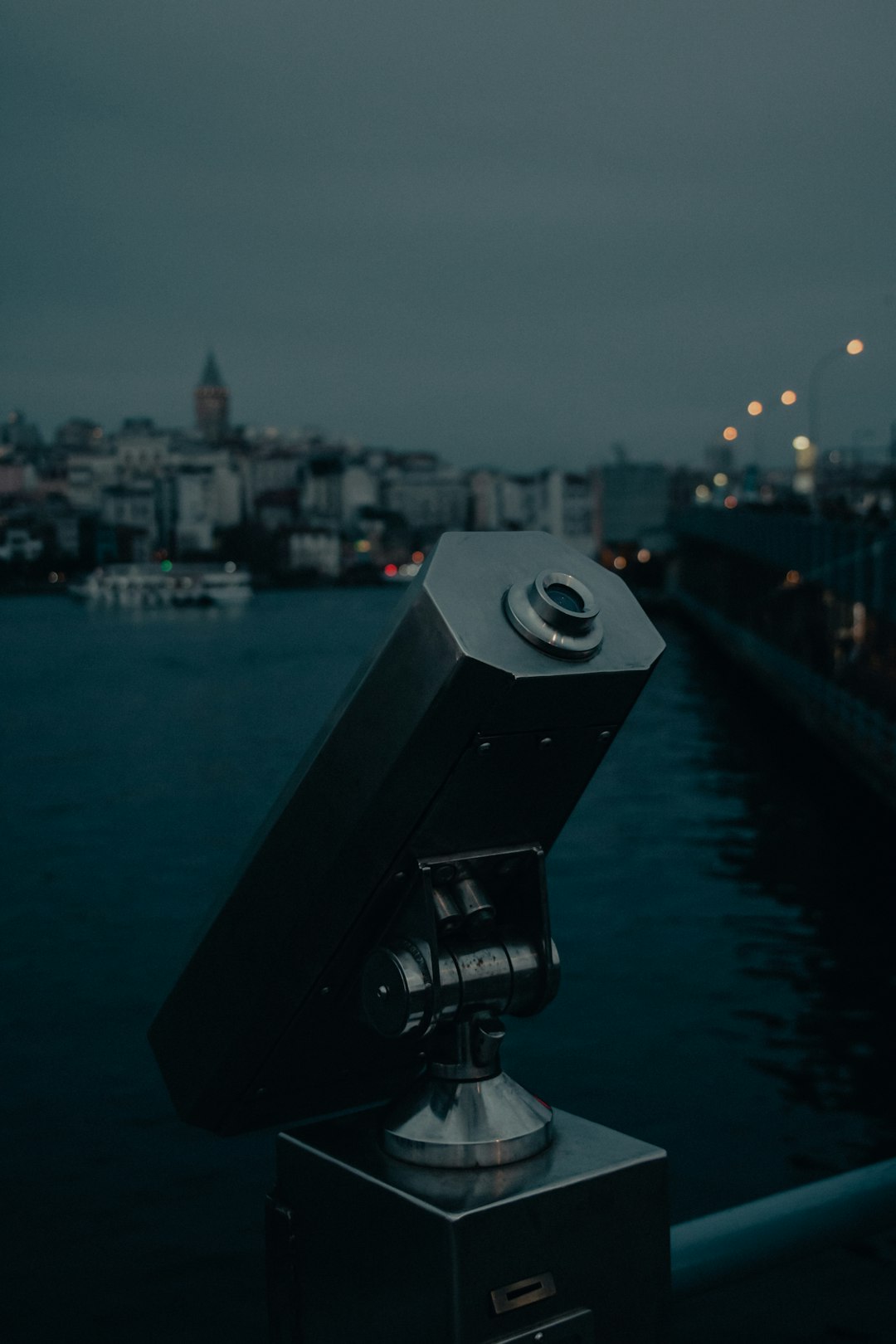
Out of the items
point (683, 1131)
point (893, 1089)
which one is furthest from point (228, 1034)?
point (893, 1089)

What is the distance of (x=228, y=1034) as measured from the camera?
1.08 meters

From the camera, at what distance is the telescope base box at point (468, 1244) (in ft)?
3.10

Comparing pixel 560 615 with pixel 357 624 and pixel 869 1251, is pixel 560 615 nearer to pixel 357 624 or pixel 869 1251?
pixel 869 1251

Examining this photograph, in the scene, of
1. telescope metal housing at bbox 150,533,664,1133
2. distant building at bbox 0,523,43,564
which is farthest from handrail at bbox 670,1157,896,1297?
distant building at bbox 0,523,43,564

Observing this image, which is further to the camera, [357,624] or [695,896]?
[357,624]

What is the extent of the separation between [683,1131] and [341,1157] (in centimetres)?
936

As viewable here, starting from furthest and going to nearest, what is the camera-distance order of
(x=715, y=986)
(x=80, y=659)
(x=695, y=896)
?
(x=80, y=659), (x=695, y=896), (x=715, y=986)

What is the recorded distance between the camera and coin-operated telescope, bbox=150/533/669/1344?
0.94 m

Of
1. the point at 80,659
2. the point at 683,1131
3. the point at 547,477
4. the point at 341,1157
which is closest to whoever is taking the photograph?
the point at 341,1157

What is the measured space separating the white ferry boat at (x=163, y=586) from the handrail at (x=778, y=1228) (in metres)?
75.8

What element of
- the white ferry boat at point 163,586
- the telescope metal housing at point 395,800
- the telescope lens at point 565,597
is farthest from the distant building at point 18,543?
the white ferry boat at point 163,586

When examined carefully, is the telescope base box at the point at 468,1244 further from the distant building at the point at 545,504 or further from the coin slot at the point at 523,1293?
the distant building at the point at 545,504

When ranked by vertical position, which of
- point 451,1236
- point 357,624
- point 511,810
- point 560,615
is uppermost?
point 560,615

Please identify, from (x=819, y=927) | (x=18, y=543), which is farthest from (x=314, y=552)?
(x=819, y=927)
